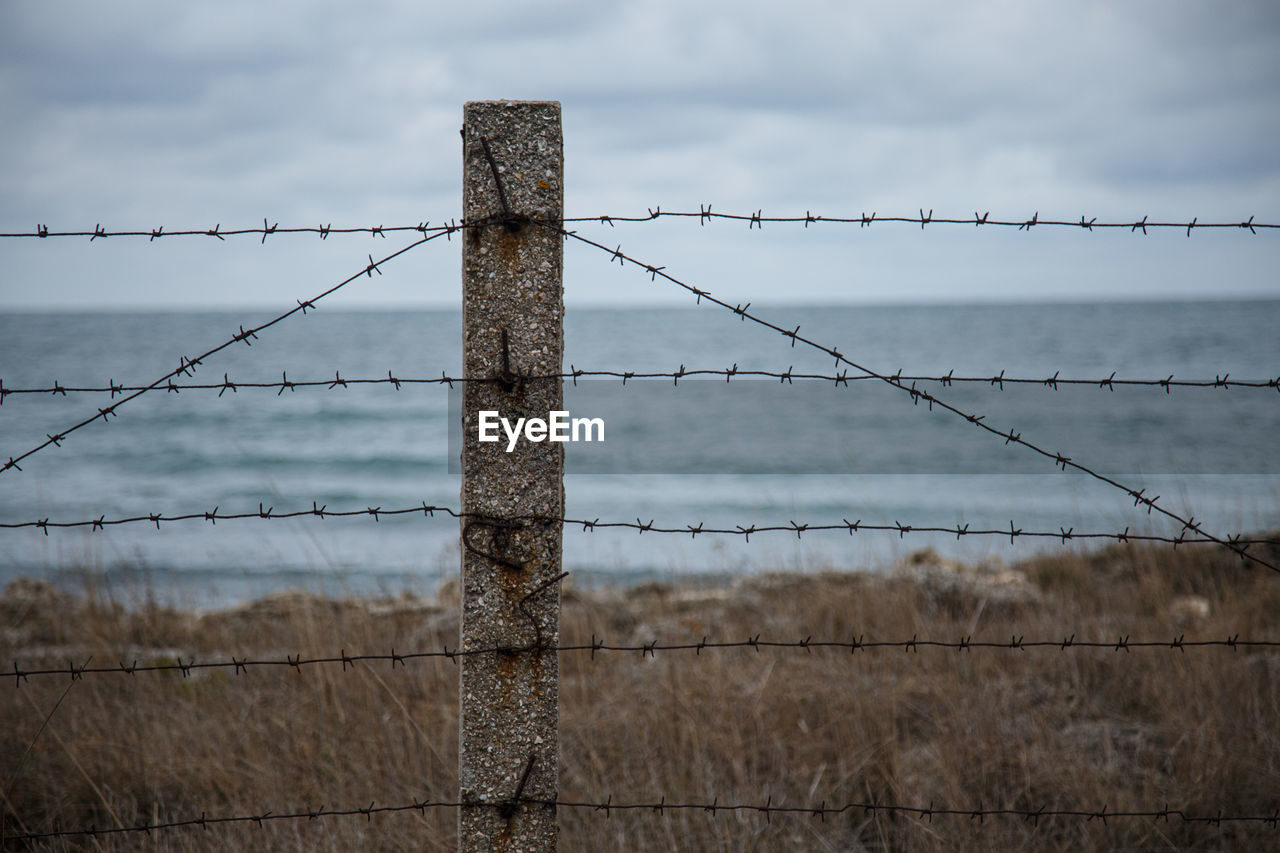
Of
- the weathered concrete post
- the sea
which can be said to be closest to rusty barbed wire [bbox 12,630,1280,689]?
the weathered concrete post

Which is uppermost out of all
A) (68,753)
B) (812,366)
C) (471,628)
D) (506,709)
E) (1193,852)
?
(812,366)

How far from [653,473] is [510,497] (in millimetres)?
14761

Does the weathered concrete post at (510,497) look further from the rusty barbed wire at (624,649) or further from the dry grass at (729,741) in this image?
the dry grass at (729,741)

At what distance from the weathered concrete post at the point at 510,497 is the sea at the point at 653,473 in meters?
1.98

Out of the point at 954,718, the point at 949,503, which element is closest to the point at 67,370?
the point at 949,503

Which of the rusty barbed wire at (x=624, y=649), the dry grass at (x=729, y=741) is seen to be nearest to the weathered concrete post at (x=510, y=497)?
the rusty barbed wire at (x=624, y=649)

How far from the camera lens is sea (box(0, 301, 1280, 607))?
8898mm

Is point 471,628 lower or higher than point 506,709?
higher

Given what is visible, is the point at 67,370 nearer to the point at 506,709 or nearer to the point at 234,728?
the point at 234,728

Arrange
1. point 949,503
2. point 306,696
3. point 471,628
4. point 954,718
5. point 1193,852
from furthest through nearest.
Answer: point 949,503 < point 306,696 < point 954,718 < point 1193,852 < point 471,628

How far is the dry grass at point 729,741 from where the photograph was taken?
281 centimetres

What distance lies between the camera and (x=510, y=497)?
1894 millimetres

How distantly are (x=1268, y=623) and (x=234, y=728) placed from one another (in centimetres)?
530

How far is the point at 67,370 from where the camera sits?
33000mm
